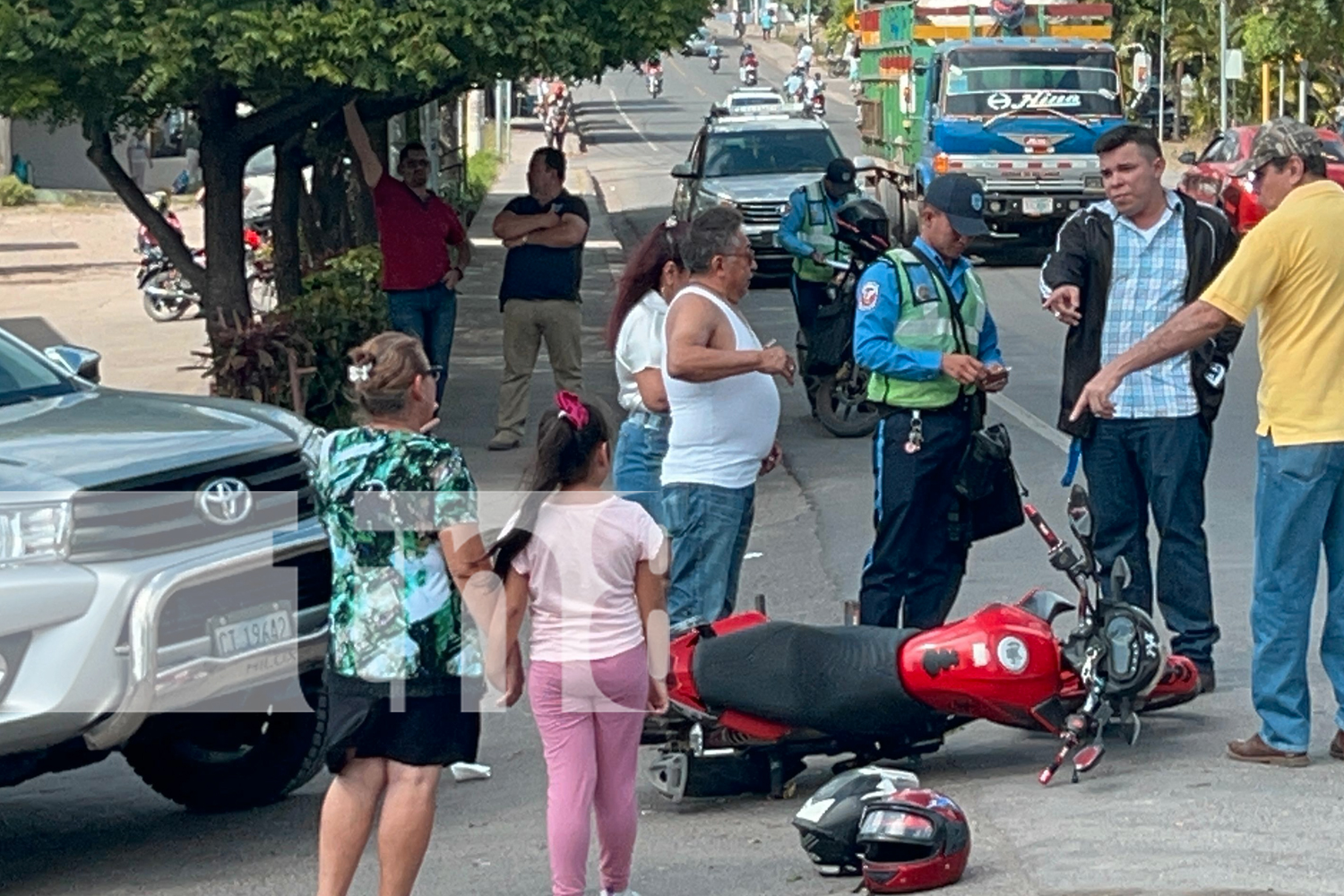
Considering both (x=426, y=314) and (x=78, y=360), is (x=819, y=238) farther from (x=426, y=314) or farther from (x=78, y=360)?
(x=78, y=360)

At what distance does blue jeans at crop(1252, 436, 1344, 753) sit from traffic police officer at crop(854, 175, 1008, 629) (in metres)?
1.01

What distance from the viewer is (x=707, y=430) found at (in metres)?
6.70

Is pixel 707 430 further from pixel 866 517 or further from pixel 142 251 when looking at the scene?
pixel 142 251

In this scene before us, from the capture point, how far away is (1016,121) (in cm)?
2344

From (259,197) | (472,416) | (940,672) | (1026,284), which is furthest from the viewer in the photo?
(259,197)

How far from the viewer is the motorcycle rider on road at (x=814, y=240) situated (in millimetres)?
12867

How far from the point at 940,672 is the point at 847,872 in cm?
76

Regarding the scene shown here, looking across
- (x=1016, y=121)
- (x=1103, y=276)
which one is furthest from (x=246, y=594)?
(x=1016, y=121)

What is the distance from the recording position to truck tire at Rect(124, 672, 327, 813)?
6684mm

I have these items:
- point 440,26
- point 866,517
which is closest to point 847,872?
point 866,517

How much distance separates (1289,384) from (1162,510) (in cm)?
88

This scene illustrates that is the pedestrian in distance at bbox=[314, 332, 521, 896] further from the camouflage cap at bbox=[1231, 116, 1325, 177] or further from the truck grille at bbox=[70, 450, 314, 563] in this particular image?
the camouflage cap at bbox=[1231, 116, 1325, 177]

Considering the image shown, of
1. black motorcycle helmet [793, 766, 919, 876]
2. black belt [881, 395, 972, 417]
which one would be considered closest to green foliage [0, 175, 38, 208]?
black belt [881, 395, 972, 417]

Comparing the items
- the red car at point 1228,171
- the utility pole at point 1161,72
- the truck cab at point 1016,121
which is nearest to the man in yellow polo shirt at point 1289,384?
the red car at point 1228,171
